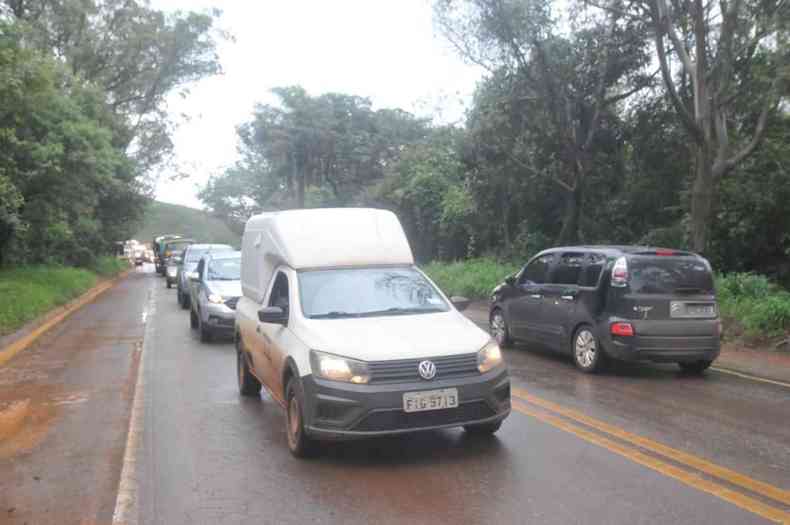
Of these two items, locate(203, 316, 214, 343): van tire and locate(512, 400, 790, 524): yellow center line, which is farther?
locate(203, 316, 214, 343): van tire

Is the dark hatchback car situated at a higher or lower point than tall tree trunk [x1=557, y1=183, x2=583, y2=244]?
lower

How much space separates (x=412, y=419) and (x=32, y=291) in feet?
60.7

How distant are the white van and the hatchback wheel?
3108mm

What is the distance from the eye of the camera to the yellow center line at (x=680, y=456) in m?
5.34

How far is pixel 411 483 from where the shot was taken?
5.64m

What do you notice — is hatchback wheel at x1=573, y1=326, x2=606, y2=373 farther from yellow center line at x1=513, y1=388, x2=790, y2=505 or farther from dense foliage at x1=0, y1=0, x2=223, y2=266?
dense foliage at x1=0, y1=0, x2=223, y2=266

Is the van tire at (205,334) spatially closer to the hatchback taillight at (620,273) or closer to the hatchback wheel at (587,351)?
the hatchback wheel at (587,351)

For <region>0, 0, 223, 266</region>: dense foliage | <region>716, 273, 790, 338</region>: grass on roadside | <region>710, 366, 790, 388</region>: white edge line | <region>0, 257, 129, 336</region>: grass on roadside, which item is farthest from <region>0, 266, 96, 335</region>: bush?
<region>716, 273, 790, 338</region>: grass on roadside

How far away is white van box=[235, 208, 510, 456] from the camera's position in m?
5.91

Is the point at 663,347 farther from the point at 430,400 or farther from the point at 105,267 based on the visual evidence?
the point at 105,267

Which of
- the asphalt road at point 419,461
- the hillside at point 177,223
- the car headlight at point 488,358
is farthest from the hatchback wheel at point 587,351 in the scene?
the hillside at point 177,223

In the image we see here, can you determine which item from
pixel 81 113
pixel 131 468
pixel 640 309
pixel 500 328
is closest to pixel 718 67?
pixel 500 328

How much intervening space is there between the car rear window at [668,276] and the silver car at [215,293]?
6398 millimetres

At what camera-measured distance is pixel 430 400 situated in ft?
19.4
